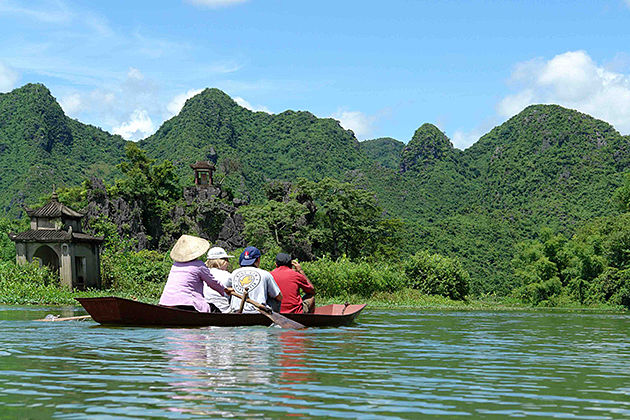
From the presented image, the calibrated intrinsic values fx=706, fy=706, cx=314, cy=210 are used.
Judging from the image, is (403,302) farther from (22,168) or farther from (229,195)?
(22,168)

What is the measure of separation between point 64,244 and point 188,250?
2344 centimetres

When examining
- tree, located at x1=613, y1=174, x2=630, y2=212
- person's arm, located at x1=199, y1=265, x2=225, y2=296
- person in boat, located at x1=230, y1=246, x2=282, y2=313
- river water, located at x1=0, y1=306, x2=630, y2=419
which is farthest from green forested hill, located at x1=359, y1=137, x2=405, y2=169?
river water, located at x1=0, y1=306, x2=630, y2=419

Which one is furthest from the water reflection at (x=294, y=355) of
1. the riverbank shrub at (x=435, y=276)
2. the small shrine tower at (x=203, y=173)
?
the small shrine tower at (x=203, y=173)

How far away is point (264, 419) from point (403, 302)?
25.0 m

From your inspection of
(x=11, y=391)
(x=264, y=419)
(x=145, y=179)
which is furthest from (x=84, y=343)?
(x=145, y=179)

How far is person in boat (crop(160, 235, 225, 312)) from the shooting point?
1100cm

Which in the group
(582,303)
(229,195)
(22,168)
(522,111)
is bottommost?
(582,303)

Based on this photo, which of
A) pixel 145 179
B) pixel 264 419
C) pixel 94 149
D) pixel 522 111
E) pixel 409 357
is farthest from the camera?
pixel 522 111

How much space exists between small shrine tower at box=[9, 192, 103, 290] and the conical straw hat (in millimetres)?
21519

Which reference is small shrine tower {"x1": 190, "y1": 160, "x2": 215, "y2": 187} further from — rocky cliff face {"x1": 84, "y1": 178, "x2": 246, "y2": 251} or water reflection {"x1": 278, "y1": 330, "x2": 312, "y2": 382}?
water reflection {"x1": 278, "y1": 330, "x2": 312, "y2": 382}

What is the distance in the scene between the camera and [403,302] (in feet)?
95.2

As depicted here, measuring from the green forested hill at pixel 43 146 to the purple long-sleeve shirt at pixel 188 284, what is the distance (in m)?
70.4

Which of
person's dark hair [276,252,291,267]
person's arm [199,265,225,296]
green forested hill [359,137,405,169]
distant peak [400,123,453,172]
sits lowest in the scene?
person's arm [199,265,225,296]

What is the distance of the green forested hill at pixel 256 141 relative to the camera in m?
93.1
